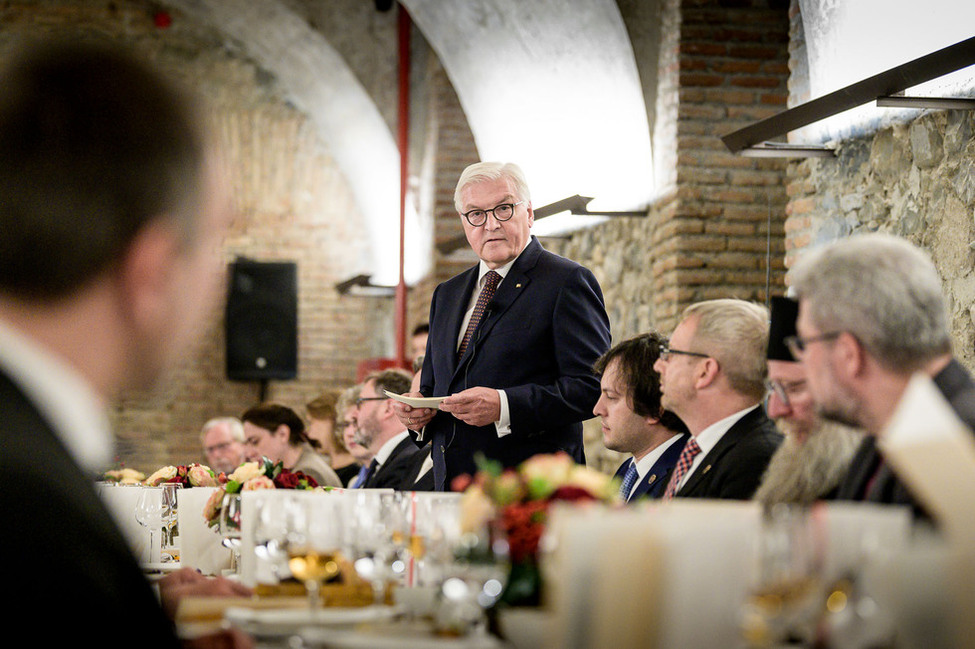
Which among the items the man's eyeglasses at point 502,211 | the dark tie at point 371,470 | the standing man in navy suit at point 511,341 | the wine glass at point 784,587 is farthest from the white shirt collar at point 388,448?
the wine glass at point 784,587

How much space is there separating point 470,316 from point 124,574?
2775 mm

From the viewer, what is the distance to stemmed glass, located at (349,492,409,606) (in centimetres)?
175

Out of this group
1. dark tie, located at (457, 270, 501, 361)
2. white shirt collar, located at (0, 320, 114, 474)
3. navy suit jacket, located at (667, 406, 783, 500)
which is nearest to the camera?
white shirt collar, located at (0, 320, 114, 474)

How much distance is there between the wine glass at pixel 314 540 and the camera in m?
1.73

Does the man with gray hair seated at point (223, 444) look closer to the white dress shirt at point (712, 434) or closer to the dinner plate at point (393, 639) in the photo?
the white dress shirt at point (712, 434)

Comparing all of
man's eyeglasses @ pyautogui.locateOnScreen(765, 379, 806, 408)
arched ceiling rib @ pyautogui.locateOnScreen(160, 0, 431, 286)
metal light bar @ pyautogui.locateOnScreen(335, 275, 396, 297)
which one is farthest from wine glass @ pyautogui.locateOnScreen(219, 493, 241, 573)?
metal light bar @ pyautogui.locateOnScreen(335, 275, 396, 297)

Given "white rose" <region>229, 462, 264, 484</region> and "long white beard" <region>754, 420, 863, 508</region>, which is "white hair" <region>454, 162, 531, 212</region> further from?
"long white beard" <region>754, 420, 863, 508</region>

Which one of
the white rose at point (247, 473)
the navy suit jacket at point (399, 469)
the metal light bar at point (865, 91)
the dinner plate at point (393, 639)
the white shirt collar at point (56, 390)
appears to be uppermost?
the metal light bar at point (865, 91)

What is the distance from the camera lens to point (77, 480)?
1.13 m

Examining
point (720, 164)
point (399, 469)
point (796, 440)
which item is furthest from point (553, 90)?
point (796, 440)

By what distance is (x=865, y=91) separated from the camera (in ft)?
13.5

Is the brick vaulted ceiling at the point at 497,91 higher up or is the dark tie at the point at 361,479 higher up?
the brick vaulted ceiling at the point at 497,91

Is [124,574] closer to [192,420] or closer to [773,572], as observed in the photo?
[773,572]

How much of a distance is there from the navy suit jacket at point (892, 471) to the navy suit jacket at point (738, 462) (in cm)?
70
